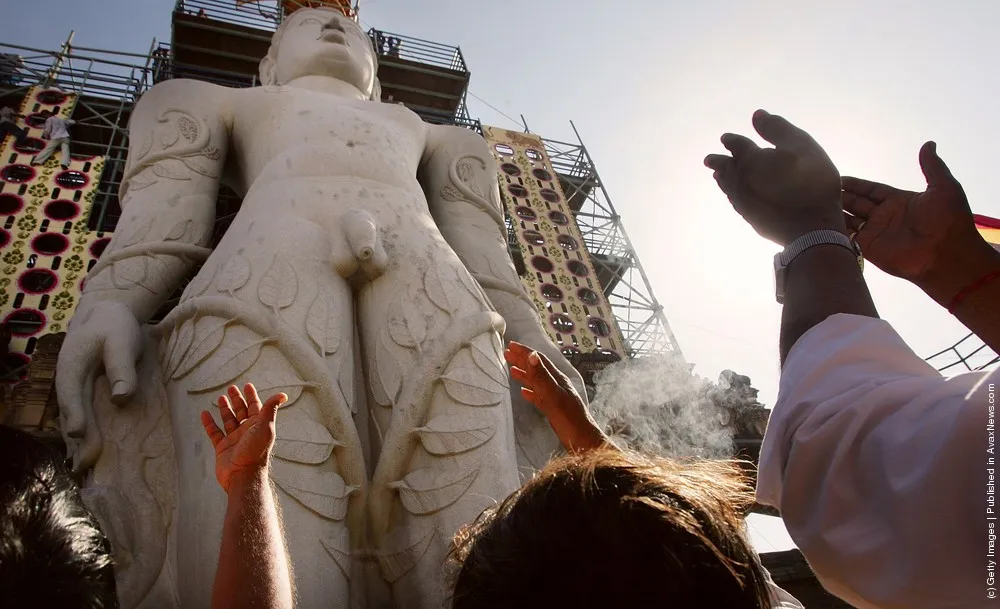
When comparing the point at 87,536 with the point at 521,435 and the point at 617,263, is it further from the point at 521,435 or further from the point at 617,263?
the point at 617,263

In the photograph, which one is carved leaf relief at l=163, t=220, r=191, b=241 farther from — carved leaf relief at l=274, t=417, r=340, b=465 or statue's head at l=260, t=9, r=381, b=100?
statue's head at l=260, t=9, r=381, b=100

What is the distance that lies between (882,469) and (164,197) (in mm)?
2543

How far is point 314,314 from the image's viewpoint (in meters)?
1.97

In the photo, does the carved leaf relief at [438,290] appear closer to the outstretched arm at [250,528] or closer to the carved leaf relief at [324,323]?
the carved leaf relief at [324,323]

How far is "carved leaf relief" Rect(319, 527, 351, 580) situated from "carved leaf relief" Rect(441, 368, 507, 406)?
0.49m

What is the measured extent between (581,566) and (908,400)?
0.34 metres

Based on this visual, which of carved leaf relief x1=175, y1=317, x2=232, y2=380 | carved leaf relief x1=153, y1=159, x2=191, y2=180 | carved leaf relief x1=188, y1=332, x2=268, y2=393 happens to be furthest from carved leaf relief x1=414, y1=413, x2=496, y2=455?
carved leaf relief x1=153, y1=159, x2=191, y2=180

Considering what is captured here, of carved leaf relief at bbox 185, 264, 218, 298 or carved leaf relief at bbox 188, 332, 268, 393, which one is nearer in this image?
carved leaf relief at bbox 188, 332, 268, 393

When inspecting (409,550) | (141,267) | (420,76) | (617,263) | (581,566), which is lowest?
(581,566)

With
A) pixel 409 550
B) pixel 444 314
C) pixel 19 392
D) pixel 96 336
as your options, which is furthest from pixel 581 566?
pixel 19 392

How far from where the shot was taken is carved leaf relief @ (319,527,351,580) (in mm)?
1575

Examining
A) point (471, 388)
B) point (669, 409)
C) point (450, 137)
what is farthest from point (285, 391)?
point (669, 409)

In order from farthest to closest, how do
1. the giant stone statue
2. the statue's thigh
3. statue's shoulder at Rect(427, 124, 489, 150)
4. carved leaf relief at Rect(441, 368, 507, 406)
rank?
statue's shoulder at Rect(427, 124, 489, 150)
carved leaf relief at Rect(441, 368, 507, 406)
the giant stone statue
the statue's thigh

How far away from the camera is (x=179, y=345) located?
185 centimetres
